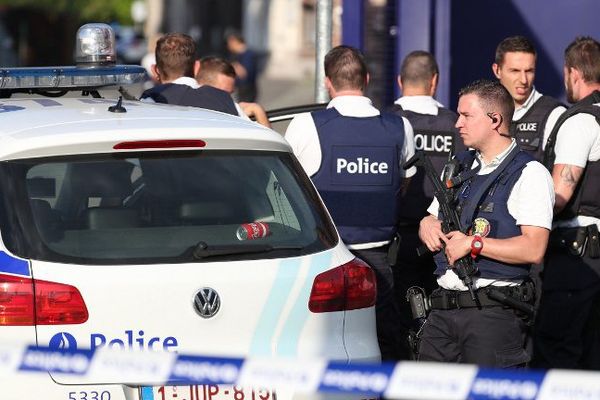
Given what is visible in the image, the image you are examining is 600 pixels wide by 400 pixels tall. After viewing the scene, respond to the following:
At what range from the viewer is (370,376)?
131 inches

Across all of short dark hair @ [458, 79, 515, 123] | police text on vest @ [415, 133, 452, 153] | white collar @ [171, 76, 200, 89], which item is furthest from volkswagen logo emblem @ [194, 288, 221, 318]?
white collar @ [171, 76, 200, 89]

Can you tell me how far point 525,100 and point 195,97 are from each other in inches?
70.4

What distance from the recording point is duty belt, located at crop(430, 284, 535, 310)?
206 inches

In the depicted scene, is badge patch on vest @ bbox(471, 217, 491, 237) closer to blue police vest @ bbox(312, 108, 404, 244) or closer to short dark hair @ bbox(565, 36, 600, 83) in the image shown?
blue police vest @ bbox(312, 108, 404, 244)

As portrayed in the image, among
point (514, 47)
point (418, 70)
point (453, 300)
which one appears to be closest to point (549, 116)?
point (514, 47)

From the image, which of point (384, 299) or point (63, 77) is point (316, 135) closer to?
point (384, 299)

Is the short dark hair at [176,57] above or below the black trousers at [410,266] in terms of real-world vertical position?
above

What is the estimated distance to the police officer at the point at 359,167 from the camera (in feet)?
20.8

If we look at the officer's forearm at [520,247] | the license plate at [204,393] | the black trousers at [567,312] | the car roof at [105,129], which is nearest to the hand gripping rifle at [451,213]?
the officer's forearm at [520,247]

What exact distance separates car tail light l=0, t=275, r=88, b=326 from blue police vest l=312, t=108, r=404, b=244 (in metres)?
2.12

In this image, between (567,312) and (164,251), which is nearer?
(164,251)

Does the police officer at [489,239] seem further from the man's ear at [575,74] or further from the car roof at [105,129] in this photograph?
the man's ear at [575,74]

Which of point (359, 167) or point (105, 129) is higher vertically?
point (105, 129)

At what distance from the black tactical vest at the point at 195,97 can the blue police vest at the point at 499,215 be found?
2283mm
